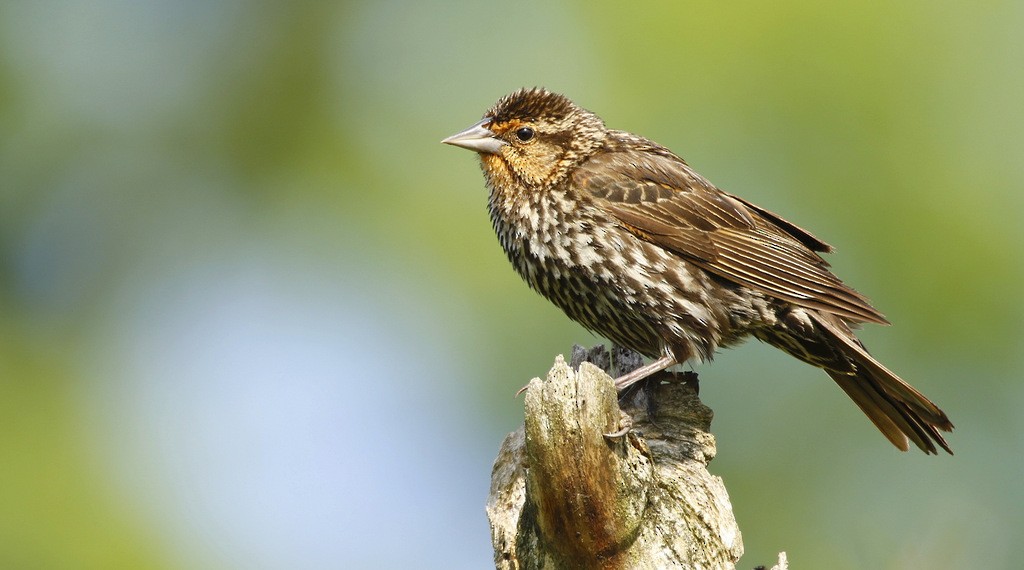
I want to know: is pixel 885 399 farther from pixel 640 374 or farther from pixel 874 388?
pixel 640 374

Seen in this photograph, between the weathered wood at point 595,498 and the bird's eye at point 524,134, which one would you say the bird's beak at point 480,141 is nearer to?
the bird's eye at point 524,134

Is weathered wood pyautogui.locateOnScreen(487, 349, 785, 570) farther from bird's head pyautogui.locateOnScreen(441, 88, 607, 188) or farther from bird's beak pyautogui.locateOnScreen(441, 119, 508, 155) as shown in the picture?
bird's beak pyautogui.locateOnScreen(441, 119, 508, 155)

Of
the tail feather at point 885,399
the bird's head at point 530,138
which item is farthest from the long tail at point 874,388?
the bird's head at point 530,138

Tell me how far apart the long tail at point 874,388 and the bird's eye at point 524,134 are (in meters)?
1.34

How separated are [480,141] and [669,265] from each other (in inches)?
37.9

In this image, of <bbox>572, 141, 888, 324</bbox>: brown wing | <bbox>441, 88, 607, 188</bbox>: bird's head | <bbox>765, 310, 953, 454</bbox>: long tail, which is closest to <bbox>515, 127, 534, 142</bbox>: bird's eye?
<bbox>441, 88, 607, 188</bbox>: bird's head

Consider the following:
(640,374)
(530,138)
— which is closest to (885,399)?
(640,374)

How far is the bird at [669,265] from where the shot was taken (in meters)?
5.21

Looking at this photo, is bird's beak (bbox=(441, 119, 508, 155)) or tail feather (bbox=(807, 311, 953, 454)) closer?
tail feather (bbox=(807, 311, 953, 454))

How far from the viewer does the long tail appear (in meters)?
5.14

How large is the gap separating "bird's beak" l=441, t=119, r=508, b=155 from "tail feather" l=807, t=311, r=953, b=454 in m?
1.45

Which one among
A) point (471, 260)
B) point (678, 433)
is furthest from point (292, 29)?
point (678, 433)

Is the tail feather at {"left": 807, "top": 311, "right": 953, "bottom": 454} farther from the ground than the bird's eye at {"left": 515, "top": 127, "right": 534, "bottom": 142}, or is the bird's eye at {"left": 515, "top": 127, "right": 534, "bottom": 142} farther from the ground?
the bird's eye at {"left": 515, "top": 127, "right": 534, "bottom": 142}

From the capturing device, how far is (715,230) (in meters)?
5.41
